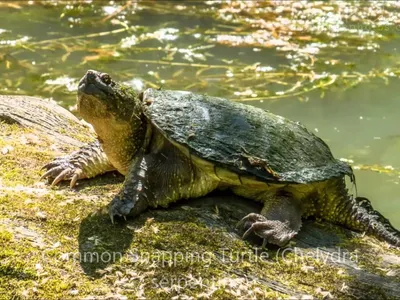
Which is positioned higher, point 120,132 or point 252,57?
point 120,132

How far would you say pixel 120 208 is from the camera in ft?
7.97

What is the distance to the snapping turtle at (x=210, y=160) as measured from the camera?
2529mm

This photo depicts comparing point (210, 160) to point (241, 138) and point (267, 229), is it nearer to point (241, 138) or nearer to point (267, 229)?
point (241, 138)

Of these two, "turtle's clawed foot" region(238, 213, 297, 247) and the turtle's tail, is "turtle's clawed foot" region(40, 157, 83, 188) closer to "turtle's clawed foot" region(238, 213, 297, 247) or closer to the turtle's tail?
"turtle's clawed foot" region(238, 213, 297, 247)

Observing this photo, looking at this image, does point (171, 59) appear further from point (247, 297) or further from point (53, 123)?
point (247, 297)

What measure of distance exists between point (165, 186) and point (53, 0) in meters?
7.55

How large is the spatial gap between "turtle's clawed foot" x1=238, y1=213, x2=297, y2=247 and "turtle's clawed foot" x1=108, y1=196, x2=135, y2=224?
0.51 meters

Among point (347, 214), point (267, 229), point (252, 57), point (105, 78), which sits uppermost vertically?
point (105, 78)

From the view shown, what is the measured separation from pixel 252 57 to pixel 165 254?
5058mm

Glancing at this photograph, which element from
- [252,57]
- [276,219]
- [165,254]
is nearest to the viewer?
[165,254]

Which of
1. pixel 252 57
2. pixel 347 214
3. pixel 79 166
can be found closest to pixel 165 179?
pixel 79 166

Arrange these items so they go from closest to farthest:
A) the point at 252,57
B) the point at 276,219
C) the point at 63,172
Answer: the point at 276,219 < the point at 63,172 < the point at 252,57

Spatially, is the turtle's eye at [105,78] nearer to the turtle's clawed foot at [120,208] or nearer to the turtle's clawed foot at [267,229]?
the turtle's clawed foot at [120,208]

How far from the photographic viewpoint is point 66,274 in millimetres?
2100
